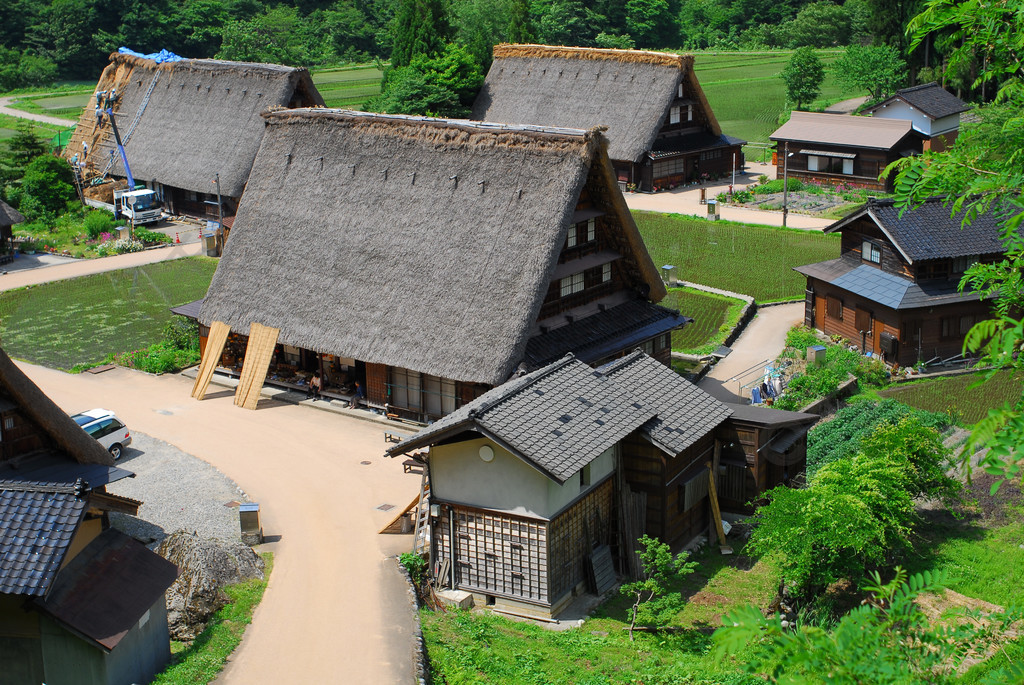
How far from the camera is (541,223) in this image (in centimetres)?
2884

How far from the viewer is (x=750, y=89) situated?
8144cm

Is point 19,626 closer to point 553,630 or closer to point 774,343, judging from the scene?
point 553,630

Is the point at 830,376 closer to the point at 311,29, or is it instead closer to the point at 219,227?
the point at 219,227

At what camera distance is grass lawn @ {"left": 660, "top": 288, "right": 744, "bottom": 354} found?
1444 inches

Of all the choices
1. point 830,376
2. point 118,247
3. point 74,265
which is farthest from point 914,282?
point 74,265

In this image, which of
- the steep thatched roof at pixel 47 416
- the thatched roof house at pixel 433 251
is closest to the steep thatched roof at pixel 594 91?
the thatched roof house at pixel 433 251

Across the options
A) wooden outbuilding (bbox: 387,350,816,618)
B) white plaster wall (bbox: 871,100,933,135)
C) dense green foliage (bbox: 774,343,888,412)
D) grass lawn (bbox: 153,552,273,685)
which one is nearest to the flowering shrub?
dense green foliage (bbox: 774,343,888,412)

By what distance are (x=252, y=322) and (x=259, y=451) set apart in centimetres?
473

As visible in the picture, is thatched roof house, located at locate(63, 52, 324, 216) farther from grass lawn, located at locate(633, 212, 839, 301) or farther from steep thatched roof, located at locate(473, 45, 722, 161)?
grass lawn, located at locate(633, 212, 839, 301)

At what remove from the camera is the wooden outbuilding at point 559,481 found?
21609 mm

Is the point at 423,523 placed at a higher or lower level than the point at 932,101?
lower

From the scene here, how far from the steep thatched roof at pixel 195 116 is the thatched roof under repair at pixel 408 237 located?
17.1 meters

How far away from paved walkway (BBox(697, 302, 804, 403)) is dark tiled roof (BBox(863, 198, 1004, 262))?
5.05 metres

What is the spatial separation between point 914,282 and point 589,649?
19.1 metres
